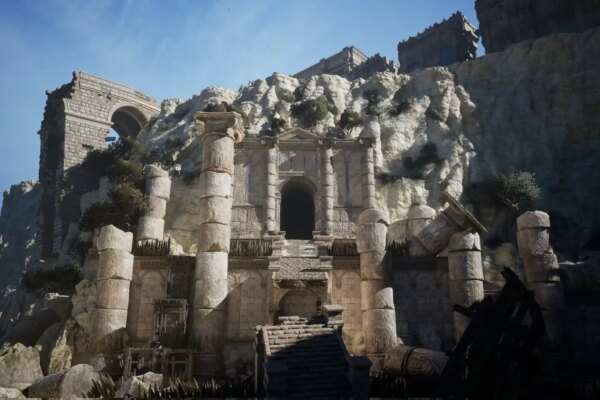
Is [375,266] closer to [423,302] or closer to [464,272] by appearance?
[423,302]

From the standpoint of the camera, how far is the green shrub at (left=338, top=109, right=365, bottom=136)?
35500mm

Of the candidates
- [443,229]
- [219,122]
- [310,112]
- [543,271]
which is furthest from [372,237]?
[310,112]

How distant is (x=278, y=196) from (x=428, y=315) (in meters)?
13.4

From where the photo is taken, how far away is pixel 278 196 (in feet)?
96.6

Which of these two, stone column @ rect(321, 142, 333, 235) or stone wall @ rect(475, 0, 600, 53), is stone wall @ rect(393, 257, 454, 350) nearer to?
stone column @ rect(321, 142, 333, 235)

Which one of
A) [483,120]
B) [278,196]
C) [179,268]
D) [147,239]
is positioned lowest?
[179,268]

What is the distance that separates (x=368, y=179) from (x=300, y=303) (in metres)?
13.4

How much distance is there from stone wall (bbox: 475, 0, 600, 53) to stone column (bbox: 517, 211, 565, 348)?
2781 centimetres

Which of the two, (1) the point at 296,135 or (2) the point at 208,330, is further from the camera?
(1) the point at 296,135

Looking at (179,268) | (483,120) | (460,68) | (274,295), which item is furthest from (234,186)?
(460,68)

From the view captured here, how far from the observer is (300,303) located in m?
18.2

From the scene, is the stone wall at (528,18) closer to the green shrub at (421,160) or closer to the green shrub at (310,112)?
the green shrub at (421,160)

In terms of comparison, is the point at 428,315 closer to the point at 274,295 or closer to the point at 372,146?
the point at 274,295

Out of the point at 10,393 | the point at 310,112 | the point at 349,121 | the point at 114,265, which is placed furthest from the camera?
the point at 310,112
